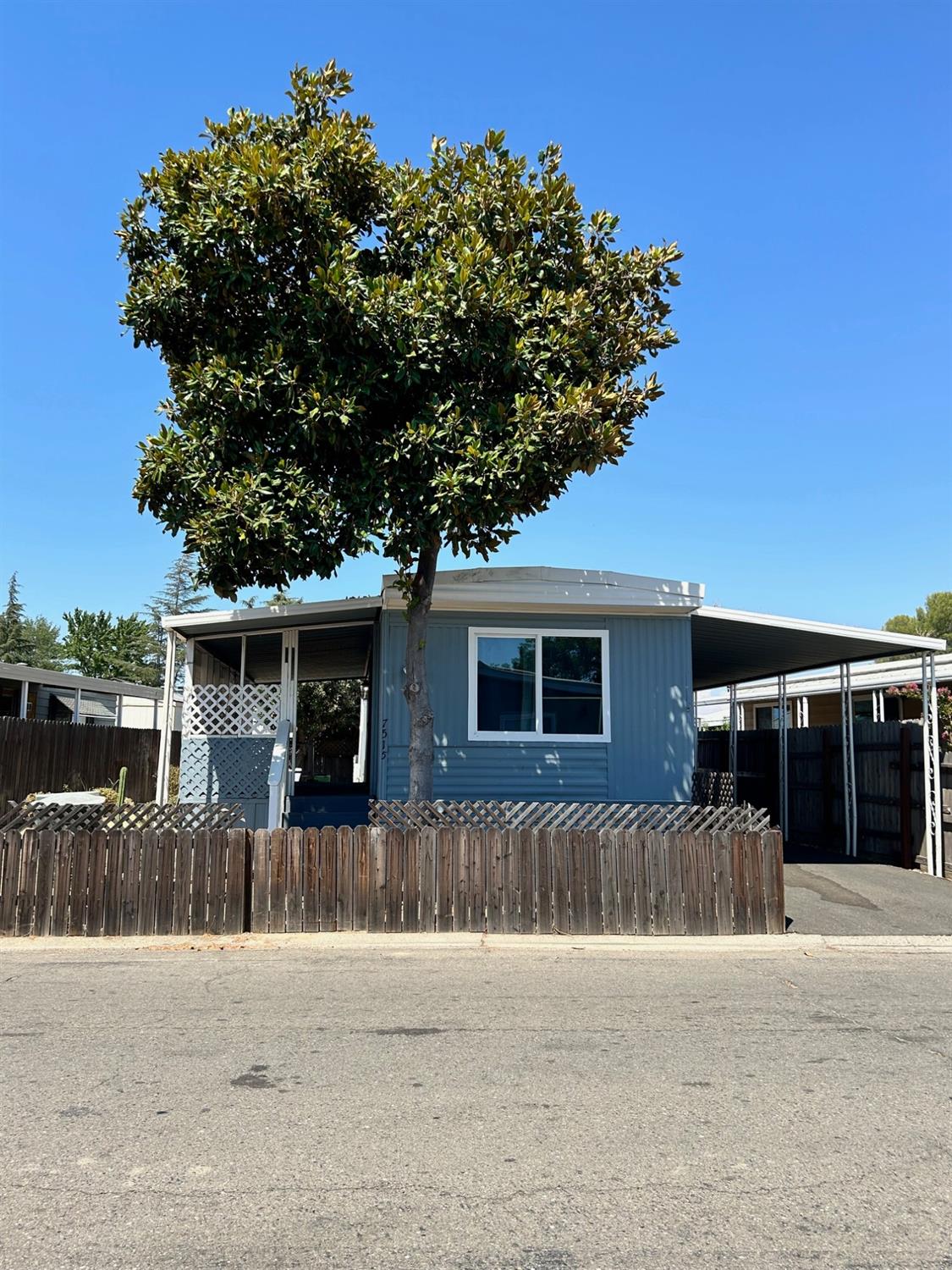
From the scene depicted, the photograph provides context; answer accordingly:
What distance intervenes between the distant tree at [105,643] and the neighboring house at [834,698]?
42286 mm

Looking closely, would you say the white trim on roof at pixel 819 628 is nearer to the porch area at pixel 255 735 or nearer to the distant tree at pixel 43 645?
the porch area at pixel 255 735

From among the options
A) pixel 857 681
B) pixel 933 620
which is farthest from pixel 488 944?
pixel 933 620

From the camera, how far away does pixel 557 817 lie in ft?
31.7

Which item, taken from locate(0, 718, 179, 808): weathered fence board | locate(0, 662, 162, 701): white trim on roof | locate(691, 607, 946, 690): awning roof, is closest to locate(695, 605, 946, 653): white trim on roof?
locate(691, 607, 946, 690): awning roof

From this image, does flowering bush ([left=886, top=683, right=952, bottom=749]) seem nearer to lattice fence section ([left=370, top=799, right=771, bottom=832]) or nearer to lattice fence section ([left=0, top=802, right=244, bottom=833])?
lattice fence section ([left=370, top=799, right=771, bottom=832])

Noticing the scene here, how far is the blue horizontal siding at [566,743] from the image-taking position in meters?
12.4

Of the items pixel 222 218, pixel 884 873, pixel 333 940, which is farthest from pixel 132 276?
pixel 884 873

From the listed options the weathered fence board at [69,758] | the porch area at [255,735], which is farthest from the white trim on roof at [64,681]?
the porch area at [255,735]

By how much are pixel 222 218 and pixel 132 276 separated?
1.74m

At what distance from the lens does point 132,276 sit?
10.4m

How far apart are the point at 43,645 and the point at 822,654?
69.1 meters

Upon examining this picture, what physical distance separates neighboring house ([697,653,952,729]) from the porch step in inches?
465

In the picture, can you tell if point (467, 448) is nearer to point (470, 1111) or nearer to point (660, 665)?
point (660, 665)

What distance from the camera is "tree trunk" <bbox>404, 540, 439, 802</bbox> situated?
10742 mm
